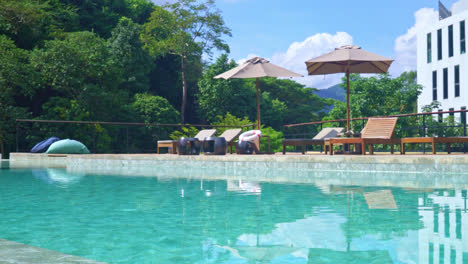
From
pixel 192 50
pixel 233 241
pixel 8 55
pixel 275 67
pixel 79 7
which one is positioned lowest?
pixel 233 241

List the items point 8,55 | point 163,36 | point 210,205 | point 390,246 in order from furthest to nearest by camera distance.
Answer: point 163,36, point 8,55, point 210,205, point 390,246

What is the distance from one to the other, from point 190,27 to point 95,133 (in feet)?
50.2

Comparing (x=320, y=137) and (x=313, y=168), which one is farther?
(x=320, y=137)

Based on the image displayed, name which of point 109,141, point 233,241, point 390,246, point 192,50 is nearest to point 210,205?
point 233,241

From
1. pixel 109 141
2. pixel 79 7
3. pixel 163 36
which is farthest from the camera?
pixel 163 36

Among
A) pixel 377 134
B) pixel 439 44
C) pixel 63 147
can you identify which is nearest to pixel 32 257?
pixel 377 134

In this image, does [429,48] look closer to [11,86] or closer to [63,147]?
[63,147]

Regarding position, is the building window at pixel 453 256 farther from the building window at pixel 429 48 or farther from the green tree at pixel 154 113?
the building window at pixel 429 48

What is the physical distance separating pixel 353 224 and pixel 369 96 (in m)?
20.2

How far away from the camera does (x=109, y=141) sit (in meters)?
19.5

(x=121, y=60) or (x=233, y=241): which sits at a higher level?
(x=121, y=60)

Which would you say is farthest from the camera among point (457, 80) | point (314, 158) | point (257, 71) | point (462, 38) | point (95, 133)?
point (457, 80)

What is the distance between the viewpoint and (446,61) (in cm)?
2920

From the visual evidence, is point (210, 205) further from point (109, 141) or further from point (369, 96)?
point (369, 96)
